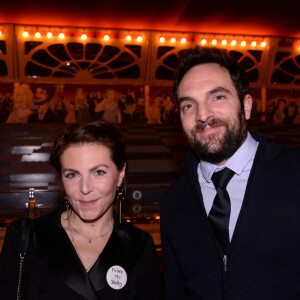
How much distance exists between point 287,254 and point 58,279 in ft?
3.43

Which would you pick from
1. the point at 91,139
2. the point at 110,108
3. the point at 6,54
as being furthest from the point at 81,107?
the point at 91,139

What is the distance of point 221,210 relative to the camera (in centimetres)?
151

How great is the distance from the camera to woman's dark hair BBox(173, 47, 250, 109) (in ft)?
5.58

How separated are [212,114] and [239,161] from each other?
256mm

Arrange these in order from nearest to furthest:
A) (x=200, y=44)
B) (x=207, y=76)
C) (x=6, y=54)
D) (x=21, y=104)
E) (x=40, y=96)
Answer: (x=207, y=76) < (x=6, y=54) < (x=21, y=104) < (x=40, y=96) < (x=200, y=44)

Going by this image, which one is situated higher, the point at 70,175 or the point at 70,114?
the point at 70,175

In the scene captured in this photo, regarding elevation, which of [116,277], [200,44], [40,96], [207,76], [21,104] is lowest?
[116,277]

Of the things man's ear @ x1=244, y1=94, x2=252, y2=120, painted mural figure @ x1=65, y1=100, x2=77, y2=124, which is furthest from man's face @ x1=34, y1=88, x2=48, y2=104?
man's ear @ x1=244, y1=94, x2=252, y2=120

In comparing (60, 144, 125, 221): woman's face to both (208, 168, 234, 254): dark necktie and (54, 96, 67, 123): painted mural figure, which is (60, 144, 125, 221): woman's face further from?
(54, 96, 67, 123): painted mural figure

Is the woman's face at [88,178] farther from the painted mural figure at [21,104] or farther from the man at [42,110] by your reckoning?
the painted mural figure at [21,104]

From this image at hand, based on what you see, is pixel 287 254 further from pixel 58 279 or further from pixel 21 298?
pixel 21 298

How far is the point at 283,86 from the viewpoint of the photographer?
10258 millimetres

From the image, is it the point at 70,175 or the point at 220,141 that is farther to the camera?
the point at 70,175

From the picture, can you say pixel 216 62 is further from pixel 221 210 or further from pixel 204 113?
pixel 221 210
